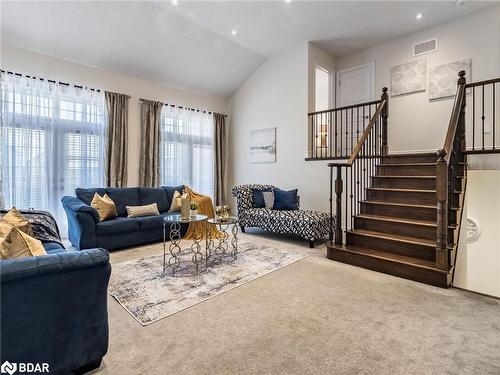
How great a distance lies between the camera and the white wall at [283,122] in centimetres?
566

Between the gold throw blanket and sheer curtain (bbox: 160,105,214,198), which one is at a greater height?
sheer curtain (bbox: 160,105,214,198)

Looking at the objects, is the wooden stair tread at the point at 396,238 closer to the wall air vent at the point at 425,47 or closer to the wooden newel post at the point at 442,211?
the wooden newel post at the point at 442,211

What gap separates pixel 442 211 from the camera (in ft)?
9.31

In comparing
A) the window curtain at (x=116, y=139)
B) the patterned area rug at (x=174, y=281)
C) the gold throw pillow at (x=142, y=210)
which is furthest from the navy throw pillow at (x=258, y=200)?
the window curtain at (x=116, y=139)

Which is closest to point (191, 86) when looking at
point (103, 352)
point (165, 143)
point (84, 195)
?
point (165, 143)

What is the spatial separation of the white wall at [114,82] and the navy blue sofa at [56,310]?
4.41 m

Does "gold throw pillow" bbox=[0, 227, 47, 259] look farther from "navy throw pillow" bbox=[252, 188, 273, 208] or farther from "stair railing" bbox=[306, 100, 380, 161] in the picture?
"stair railing" bbox=[306, 100, 380, 161]

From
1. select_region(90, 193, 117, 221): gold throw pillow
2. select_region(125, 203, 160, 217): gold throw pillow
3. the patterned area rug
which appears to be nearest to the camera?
the patterned area rug

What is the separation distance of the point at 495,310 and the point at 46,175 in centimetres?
601

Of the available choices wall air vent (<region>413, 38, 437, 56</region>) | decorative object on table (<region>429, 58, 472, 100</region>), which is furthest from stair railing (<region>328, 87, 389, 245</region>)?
wall air vent (<region>413, 38, 437, 56</region>)

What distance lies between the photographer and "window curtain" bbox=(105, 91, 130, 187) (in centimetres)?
516

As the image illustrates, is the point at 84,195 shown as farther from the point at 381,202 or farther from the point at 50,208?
the point at 381,202

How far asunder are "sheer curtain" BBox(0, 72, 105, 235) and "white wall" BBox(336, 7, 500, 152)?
565 centimetres

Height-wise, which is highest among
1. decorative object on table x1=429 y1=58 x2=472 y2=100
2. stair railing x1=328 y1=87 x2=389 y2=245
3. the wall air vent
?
the wall air vent
